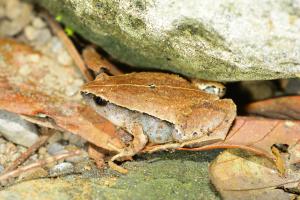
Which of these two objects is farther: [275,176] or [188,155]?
[188,155]

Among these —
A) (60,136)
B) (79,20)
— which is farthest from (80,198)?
(79,20)

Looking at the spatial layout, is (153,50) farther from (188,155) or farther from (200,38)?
(188,155)

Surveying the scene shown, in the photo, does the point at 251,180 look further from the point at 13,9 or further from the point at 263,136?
the point at 13,9

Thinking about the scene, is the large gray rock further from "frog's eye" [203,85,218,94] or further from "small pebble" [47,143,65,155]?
"small pebble" [47,143,65,155]

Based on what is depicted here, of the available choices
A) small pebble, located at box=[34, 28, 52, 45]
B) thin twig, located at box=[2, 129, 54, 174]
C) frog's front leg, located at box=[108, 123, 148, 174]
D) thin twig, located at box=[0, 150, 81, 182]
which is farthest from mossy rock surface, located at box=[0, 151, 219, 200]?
small pebble, located at box=[34, 28, 52, 45]

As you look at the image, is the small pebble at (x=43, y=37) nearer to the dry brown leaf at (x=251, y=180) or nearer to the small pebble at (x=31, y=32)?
the small pebble at (x=31, y=32)

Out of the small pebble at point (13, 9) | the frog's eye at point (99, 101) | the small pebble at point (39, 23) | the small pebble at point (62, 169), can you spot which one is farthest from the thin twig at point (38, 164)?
the small pebble at point (13, 9)

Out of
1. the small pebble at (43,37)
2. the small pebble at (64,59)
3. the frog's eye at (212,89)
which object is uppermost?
the small pebble at (43,37)
